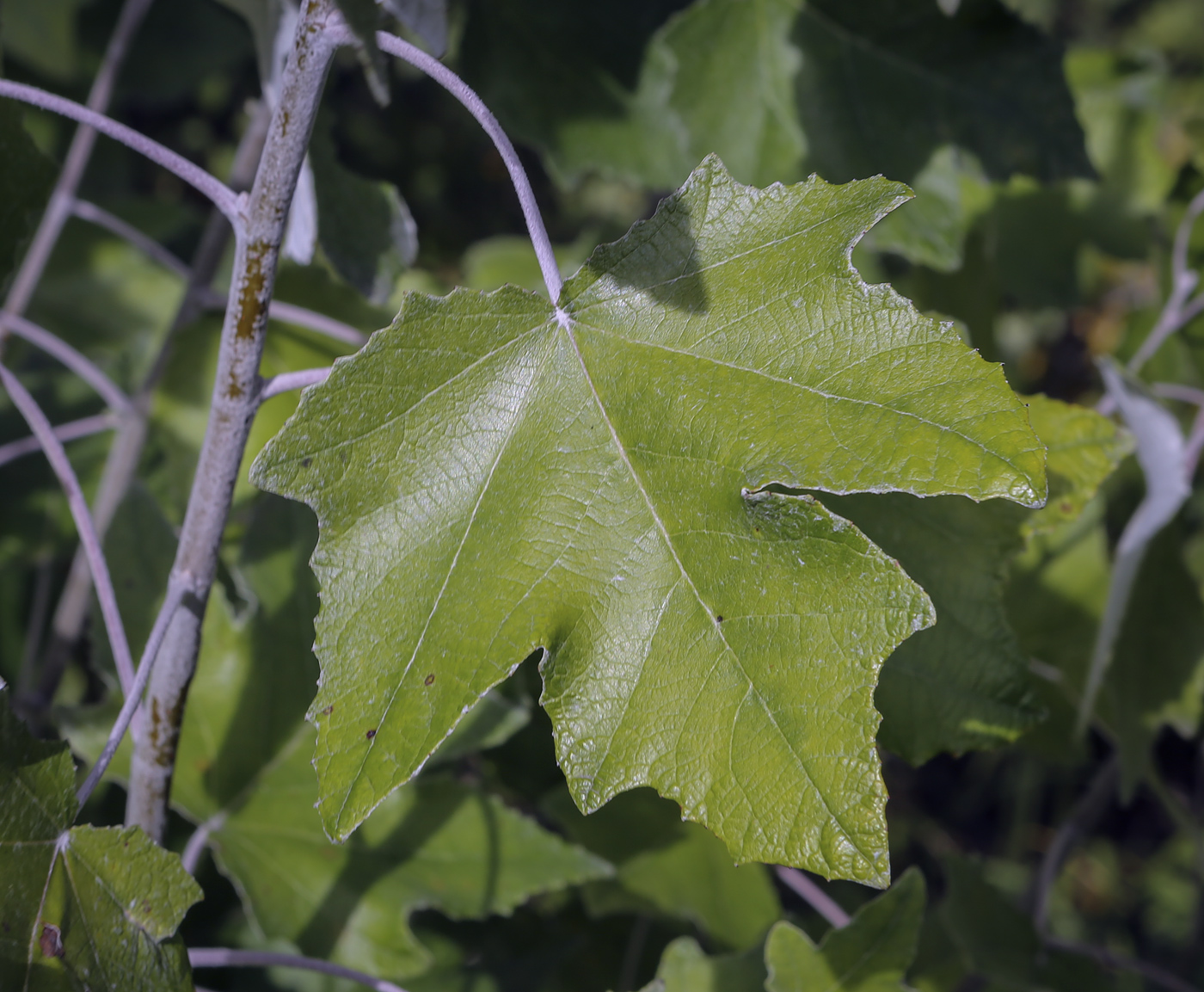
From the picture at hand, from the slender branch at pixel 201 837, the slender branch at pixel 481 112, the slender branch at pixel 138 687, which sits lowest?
the slender branch at pixel 201 837

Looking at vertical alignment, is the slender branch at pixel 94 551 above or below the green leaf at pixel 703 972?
above

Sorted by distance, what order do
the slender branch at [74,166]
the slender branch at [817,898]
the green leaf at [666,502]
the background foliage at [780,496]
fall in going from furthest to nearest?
the slender branch at [74,166] < the slender branch at [817,898] < the background foliage at [780,496] < the green leaf at [666,502]

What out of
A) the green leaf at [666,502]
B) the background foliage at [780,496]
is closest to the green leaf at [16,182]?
the background foliage at [780,496]

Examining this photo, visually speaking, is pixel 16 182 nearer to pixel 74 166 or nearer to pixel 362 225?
pixel 362 225

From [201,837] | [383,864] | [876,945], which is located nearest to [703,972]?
[876,945]

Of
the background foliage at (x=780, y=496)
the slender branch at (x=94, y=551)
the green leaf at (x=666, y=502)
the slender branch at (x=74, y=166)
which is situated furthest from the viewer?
the slender branch at (x=74, y=166)

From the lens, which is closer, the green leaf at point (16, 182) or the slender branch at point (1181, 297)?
the green leaf at point (16, 182)

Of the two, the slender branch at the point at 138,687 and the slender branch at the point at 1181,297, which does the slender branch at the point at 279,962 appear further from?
the slender branch at the point at 1181,297
